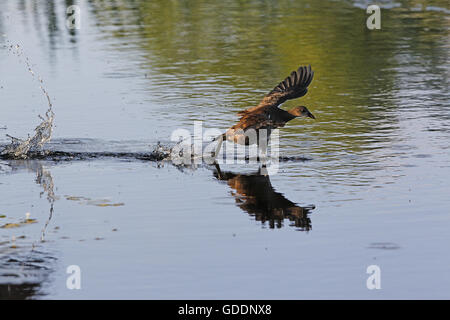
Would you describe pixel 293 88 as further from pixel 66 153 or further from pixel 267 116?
pixel 66 153

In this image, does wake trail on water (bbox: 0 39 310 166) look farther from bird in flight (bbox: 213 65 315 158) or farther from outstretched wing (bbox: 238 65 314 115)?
outstretched wing (bbox: 238 65 314 115)

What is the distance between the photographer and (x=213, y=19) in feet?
104

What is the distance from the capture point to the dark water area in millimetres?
9172

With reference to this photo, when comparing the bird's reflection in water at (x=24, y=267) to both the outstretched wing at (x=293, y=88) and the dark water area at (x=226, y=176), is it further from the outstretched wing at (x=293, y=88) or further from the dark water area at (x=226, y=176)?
the outstretched wing at (x=293, y=88)

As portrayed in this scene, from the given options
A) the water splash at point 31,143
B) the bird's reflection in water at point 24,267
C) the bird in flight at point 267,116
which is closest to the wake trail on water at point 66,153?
the water splash at point 31,143

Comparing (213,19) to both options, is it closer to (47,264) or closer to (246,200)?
(246,200)

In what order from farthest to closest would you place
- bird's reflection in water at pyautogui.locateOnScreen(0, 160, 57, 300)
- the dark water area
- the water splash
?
the water splash → the dark water area → bird's reflection in water at pyautogui.locateOnScreen(0, 160, 57, 300)

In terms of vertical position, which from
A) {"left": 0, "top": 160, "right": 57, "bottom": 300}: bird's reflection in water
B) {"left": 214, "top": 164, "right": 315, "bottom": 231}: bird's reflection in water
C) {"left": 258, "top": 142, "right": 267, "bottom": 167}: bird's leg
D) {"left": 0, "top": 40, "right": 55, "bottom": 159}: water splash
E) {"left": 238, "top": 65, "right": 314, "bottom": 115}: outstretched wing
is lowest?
{"left": 0, "top": 160, "right": 57, "bottom": 300}: bird's reflection in water

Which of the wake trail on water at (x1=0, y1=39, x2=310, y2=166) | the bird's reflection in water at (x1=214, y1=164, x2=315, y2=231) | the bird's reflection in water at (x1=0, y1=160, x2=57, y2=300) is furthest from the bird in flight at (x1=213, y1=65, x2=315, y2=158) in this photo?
the bird's reflection in water at (x1=0, y1=160, x2=57, y2=300)

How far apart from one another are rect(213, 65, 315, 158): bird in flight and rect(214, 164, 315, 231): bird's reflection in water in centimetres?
70

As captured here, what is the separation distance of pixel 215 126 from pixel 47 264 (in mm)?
7381

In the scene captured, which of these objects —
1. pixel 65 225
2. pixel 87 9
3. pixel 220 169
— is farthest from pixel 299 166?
pixel 87 9

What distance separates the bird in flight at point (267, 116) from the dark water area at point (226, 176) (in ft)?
1.61
